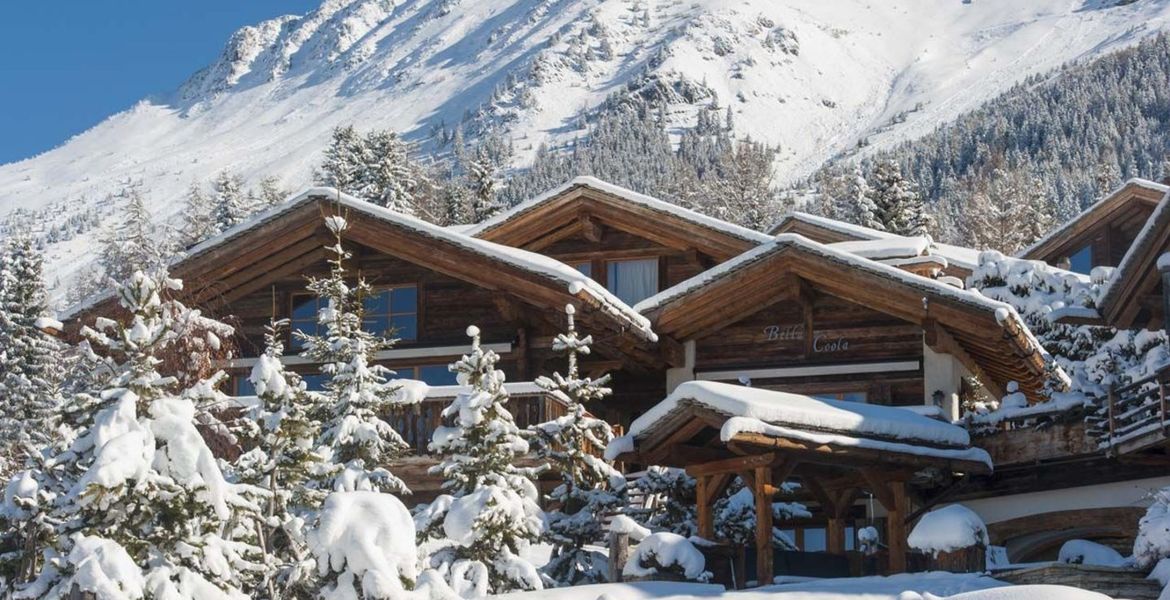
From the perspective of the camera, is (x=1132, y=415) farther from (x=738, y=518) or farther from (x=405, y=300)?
(x=405, y=300)

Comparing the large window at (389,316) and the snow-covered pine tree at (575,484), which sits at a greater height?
the large window at (389,316)

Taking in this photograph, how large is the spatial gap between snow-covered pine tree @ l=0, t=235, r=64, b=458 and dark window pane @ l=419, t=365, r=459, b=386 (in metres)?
14.1

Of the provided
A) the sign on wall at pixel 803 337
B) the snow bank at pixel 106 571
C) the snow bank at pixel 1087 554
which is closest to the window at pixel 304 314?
the sign on wall at pixel 803 337

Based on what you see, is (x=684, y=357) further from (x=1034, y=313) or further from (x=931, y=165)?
(x=931, y=165)

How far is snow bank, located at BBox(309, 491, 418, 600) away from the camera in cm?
1531

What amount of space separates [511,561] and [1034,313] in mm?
16248

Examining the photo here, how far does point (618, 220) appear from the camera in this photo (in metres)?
31.6

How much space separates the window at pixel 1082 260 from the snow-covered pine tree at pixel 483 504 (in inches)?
1017

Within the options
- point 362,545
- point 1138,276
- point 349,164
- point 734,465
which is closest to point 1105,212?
point 1138,276

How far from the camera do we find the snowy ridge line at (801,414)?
20.0m

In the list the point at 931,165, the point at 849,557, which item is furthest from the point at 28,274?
the point at 931,165

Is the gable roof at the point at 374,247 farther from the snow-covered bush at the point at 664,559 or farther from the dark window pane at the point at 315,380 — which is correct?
the snow-covered bush at the point at 664,559

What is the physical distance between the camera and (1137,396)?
23609 mm

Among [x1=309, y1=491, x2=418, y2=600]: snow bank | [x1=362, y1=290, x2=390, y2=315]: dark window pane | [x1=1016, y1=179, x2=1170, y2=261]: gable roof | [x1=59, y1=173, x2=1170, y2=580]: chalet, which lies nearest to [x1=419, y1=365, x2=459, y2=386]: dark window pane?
[x1=59, y1=173, x2=1170, y2=580]: chalet
